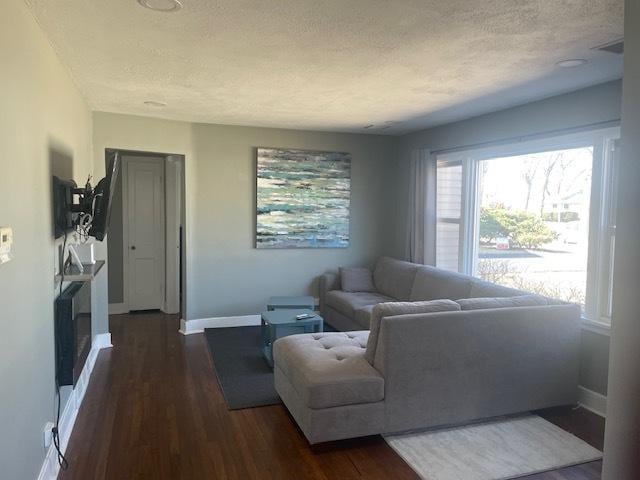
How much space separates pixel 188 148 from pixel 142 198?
1.52 metres

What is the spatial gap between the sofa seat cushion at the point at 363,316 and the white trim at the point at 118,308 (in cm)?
337

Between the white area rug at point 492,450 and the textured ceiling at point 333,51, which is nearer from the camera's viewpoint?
the textured ceiling at point 333,51

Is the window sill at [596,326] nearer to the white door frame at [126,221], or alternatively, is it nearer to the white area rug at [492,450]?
the white area rug at [492,450]

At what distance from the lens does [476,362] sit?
10.3 feet

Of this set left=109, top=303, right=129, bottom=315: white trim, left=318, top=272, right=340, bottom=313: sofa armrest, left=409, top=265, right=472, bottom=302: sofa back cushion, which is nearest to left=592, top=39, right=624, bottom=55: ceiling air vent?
left=409, top=265, right=472, bottom=302: sofa back cushion

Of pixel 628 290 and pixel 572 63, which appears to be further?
pixel 572 63

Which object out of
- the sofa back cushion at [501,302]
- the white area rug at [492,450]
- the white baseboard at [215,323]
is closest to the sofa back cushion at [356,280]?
the white baseboard at [215,323]

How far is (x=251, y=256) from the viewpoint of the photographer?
5.82 metres

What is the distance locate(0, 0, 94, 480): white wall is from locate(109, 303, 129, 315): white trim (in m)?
3.80

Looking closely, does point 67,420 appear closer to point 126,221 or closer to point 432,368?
point 432,368

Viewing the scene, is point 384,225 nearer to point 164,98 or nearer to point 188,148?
point 188,148

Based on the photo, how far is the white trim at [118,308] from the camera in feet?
21.0

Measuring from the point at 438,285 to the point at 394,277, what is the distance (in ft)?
2.79

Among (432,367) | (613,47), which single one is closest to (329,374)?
(432,367)
